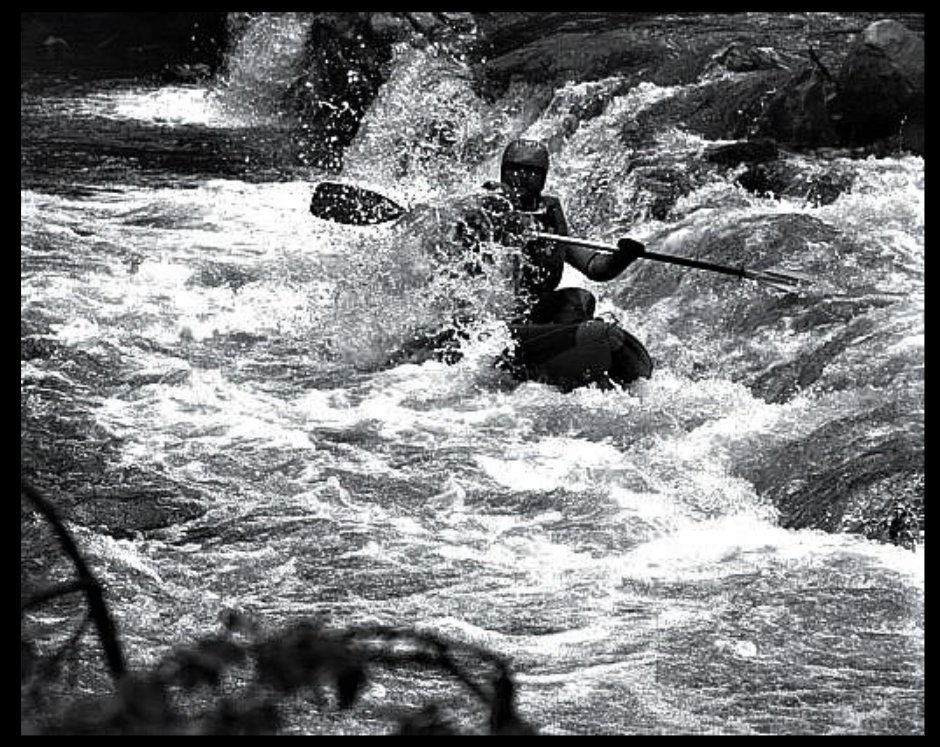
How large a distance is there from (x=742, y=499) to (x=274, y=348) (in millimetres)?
3254

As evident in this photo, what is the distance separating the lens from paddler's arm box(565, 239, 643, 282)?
6.77 metres

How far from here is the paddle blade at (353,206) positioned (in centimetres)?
1084

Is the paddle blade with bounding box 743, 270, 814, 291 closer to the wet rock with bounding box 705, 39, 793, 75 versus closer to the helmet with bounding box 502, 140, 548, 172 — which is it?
the helmet with bounding box 502, 140, 548, 172

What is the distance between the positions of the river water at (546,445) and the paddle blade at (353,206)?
0.16 m

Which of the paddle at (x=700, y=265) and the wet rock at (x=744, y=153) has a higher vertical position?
the paddle at (x=700, y=265)

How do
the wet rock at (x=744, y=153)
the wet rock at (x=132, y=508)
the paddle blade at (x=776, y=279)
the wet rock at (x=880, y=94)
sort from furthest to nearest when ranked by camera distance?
the wet rock at (x=880, y=94) → the wet rock at (x=744, y=153) → the paddle blade at (x=776, y=279) → the wet rock at (x=132, y=508)

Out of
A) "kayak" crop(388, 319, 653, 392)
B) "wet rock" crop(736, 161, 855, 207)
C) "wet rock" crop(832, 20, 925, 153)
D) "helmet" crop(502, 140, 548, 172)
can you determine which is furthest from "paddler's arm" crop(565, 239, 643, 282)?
"wet rock" crop(832, 20, 925, 153)

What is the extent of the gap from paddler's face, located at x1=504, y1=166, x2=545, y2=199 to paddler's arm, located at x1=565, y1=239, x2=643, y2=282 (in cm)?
34

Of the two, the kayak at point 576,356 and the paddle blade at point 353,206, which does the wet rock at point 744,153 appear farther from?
the kayak at point 576,356

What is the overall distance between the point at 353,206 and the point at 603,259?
423 cm

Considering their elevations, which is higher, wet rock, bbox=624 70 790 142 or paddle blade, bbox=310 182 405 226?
wet rock, bbox=624 70 790 142

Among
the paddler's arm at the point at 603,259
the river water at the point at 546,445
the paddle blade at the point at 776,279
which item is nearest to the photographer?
the river water at the point at 546,445

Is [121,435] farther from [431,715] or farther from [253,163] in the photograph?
[253,163]

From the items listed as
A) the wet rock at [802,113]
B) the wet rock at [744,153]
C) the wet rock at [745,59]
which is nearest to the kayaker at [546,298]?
the wet rock at [744,153]
